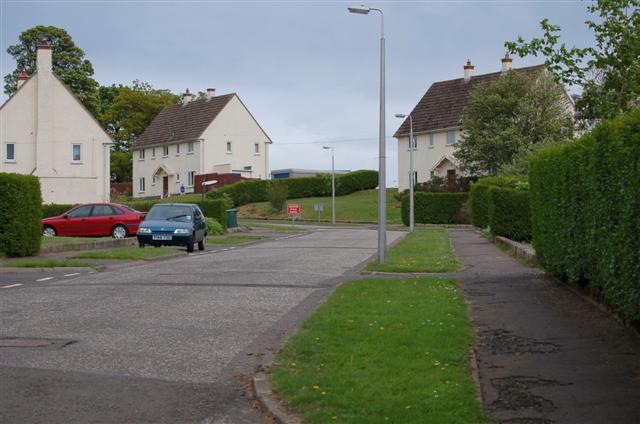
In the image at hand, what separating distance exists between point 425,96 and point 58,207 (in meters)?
40.0

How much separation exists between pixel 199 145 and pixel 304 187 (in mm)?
11245

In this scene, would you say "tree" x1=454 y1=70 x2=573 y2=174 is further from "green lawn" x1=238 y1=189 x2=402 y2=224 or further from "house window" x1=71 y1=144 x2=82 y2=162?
"house window" x1=71 y1=144 x2=82 y2=162

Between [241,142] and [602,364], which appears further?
[241,142]

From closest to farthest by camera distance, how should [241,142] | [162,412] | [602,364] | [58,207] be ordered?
[162,412], [602,364], [58,207], [241,142]

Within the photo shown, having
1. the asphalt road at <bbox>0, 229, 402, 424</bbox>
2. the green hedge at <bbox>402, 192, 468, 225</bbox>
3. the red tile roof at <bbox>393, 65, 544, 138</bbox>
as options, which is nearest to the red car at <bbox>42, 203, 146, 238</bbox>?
the asphalt road at <bbox>0, 229, 402, 424</bbox>

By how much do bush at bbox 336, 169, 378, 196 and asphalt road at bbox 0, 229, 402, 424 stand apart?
2666 inches

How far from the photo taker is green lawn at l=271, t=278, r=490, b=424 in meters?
6.56

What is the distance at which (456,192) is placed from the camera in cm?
6178

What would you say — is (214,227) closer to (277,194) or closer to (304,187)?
(277,194)

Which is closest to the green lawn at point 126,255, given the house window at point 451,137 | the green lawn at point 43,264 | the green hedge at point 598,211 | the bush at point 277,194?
the green lawn at point 43,264

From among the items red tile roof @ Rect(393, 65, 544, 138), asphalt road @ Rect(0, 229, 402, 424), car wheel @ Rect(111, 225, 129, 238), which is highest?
red tile roof @ Rect(393, 65, 544, 138)

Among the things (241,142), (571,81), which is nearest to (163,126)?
(241,142)

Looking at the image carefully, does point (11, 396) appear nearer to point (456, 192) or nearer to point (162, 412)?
point (162, 412)

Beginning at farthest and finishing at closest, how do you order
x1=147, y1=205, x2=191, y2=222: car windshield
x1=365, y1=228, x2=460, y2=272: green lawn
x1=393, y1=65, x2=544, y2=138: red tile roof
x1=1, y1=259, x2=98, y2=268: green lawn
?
1. x1=393, y1=65, x2=544, y2=138: red tile roof
2. x1=147, y1=205, x2=191, y2=222: car windshield
3. x1=1, y1=259, x2=98, y2=268: green lawn
4. x1=365, y1=228, x2=460, y2=272: green lawn
